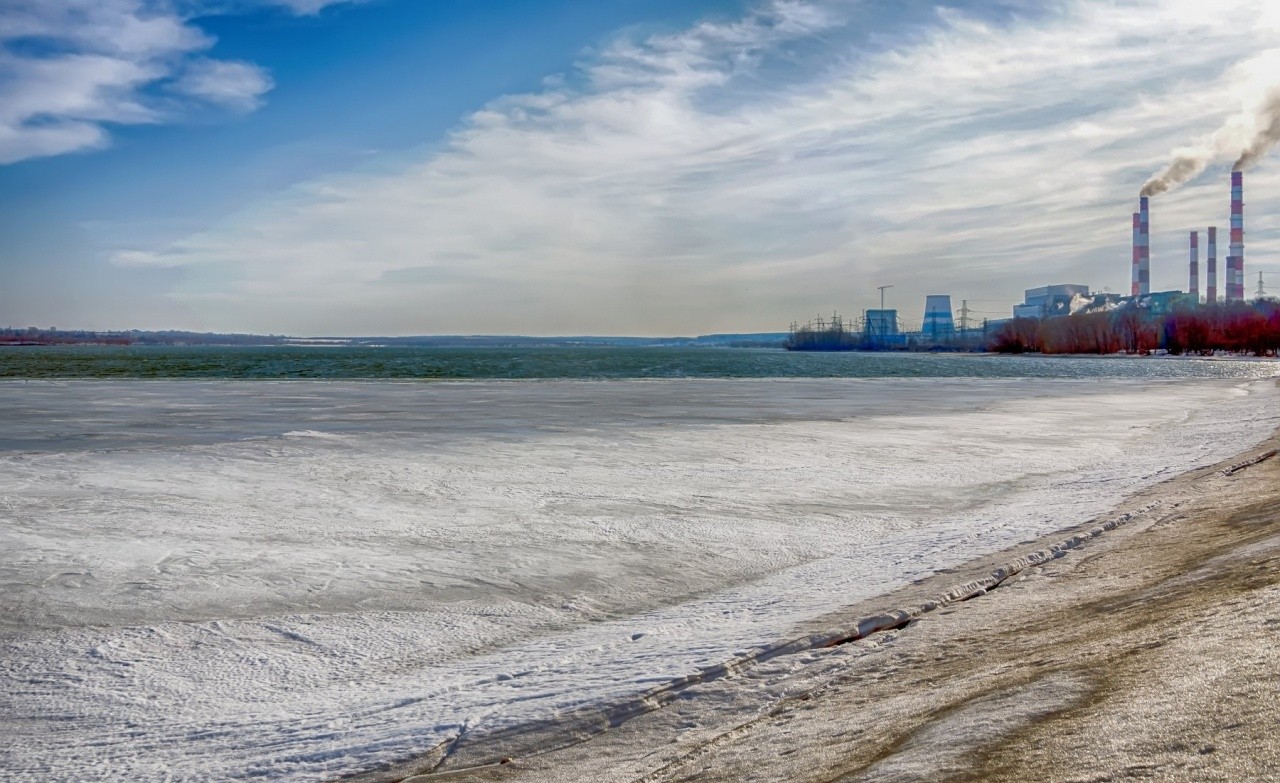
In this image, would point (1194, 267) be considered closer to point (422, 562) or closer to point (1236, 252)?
point (1236, 252)

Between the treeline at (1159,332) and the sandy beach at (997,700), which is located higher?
the treeline at (1159,332)

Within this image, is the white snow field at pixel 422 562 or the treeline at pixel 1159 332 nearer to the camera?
the white snow field at pixel 422 562

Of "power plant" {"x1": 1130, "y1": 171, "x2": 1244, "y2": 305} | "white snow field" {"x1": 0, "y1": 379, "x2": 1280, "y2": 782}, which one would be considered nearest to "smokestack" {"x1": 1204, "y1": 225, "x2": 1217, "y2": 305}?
"power plant" {"x1": 1130, "y1": 171, "x2": 1244, "y2": 305}

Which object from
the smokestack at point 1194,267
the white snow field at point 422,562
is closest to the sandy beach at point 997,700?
the white snow field at point 422,562

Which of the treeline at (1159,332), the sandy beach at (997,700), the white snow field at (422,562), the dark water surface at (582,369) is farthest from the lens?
the treeline at (1159,332)

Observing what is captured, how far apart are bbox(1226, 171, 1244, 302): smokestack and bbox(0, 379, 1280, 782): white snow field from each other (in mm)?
139200

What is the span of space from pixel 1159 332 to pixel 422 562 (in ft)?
444

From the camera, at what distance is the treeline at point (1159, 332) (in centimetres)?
11162

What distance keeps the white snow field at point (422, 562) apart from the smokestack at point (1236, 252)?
13920cm

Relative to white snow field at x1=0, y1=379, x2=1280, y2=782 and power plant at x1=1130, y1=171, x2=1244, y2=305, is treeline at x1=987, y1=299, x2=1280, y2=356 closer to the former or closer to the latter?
power plant at x1=1130, y1=171, x2=1244, y2=305

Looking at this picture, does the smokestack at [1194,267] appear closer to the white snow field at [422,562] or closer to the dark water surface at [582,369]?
the dark water surface at [582,369]

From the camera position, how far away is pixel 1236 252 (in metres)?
140

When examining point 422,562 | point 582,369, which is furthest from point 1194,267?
point 422,562

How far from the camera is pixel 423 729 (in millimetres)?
3697
